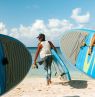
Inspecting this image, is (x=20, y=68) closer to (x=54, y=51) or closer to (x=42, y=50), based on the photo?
(x=42, y=50)

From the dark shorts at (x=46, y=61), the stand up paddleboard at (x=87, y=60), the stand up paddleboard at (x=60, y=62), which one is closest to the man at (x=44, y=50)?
the dark shorts at (x=46, y=61)

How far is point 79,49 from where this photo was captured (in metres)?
11.4

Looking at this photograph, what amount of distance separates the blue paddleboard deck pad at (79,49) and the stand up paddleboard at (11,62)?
2.70 meters

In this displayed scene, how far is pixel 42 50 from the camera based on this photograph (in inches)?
406

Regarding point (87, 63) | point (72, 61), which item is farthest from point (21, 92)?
point (72, 61)

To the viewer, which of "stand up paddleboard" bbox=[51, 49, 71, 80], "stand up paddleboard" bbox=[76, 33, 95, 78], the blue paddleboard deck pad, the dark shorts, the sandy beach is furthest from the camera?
"stand up paddleboard" bbox=[51, 49, 71, 80]

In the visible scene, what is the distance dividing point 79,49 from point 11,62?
4.59m

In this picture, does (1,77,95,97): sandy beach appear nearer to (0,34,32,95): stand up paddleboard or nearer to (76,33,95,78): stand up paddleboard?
(76,33,95,78): stand up paddleboard

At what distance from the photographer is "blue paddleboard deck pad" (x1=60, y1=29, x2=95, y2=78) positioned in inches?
392

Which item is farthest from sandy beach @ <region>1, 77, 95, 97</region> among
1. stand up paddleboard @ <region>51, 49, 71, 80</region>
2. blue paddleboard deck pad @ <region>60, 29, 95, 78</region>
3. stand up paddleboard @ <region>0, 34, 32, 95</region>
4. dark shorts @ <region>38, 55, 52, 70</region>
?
stand up paddleboard @ <region>0, 34, 32, 95</region>

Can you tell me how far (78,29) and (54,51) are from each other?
113 cm

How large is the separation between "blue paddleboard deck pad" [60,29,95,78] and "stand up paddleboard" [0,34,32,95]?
8.85 ft

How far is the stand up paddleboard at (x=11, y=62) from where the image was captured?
7.03 m

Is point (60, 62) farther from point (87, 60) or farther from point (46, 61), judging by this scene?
point (87, 60)
